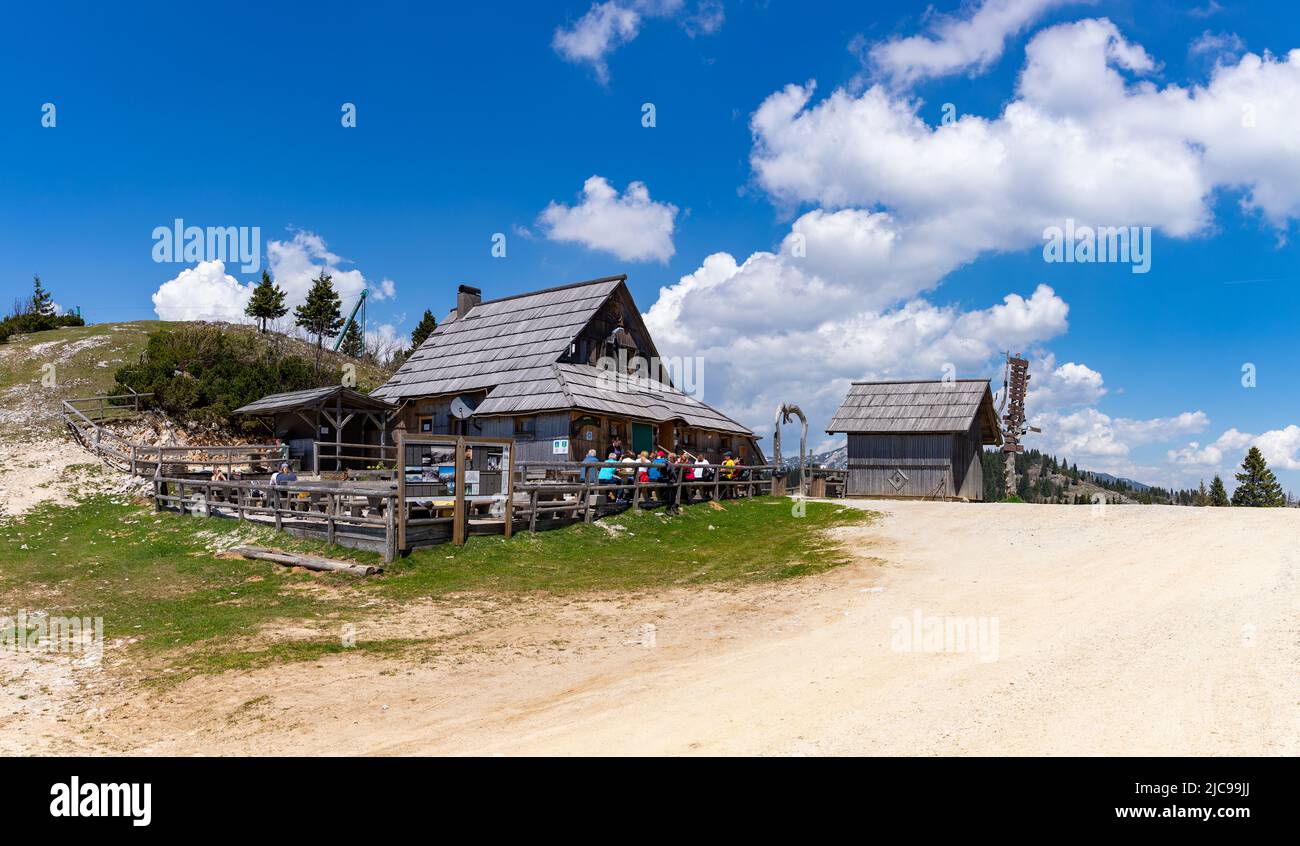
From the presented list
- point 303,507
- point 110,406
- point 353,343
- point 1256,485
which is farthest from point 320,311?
point 1256,485

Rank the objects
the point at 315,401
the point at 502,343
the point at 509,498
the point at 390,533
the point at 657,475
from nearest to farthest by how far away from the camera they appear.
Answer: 1. the point at 390,533
2. the point at 509,498
3. the point at 657,475
4. the point at 315,401
5. the point at 502,343

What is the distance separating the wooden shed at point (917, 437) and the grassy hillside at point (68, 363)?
30112 mm

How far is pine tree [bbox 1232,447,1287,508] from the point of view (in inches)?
2282

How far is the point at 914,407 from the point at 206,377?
32350 mm

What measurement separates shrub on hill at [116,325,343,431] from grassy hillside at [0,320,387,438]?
330 centimetres

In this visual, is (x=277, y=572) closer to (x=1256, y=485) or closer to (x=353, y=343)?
(x=353, y=343)

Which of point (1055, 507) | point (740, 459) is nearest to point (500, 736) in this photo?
point (1055, 507)

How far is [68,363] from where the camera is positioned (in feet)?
142

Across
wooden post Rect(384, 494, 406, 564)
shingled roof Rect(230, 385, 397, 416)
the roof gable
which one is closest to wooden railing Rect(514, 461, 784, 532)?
wooden post Rect(384, 494, 406, 564)

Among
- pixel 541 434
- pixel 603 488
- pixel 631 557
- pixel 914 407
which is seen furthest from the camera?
pixel 914 407

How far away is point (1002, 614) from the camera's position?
1081cm

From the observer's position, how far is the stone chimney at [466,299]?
129 ft
